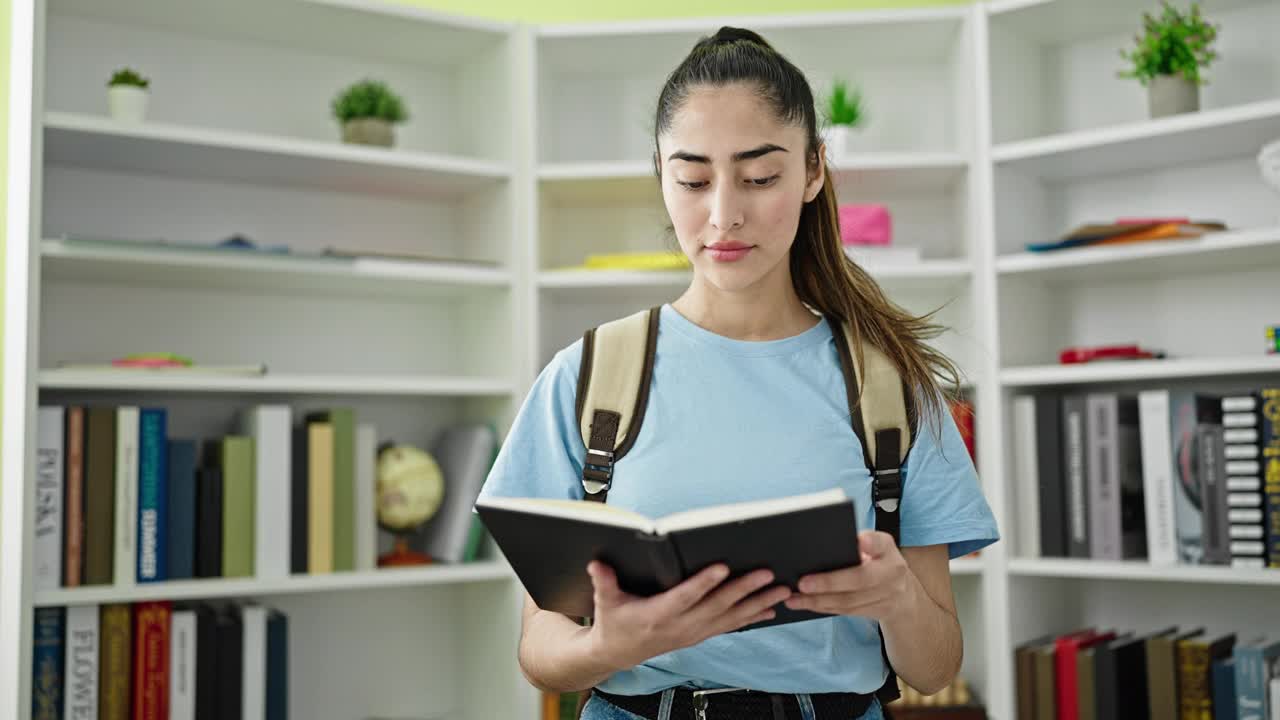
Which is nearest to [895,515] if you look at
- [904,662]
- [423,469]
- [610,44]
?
[904,662]

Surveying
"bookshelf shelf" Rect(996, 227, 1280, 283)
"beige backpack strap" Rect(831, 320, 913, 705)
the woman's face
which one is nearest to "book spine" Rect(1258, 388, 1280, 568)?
"bookshelf shelf" Rect(996, 227, 1280, 283)

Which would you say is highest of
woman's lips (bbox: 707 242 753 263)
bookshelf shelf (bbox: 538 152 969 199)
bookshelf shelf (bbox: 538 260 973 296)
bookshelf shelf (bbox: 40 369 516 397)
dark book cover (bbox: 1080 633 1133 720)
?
bookshelf shelf (bbox: 538 152 969 199)

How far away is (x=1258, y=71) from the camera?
2.45 m

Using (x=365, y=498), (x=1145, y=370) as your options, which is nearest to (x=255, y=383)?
(x=365, y=498)

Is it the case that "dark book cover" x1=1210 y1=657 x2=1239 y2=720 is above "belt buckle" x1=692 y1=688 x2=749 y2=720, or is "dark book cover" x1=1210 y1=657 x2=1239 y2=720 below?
below

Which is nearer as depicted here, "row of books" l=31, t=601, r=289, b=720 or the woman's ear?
the woman's ear

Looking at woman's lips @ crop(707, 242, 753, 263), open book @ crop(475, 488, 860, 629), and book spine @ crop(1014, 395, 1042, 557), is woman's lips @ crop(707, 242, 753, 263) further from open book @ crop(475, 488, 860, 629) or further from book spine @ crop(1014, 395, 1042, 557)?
book spine @ crop(1014, 395, 1042, 557)

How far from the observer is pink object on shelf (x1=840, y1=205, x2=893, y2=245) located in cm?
249

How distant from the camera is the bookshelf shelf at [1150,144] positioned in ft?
7.25

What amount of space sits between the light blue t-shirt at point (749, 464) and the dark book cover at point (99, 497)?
4.15ft

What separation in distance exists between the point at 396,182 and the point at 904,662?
178 centimetres

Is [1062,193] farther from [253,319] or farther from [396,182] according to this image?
[253,319]

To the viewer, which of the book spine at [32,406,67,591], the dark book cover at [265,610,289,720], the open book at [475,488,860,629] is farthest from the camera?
the dark book cover at [265,610,289,720]

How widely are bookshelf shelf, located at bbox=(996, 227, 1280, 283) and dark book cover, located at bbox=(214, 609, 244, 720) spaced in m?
1.71
